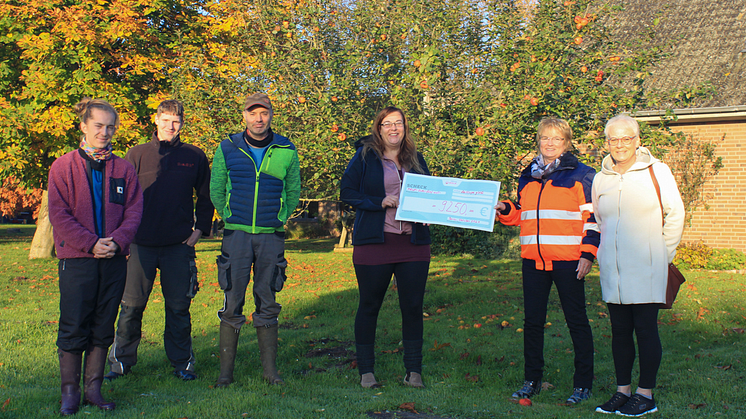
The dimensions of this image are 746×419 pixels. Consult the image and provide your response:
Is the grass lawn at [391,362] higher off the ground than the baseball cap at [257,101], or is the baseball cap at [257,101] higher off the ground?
the baseball cap at [257,101]

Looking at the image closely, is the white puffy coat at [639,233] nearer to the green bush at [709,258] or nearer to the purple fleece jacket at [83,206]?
the purple fleece jacket at [83,206]

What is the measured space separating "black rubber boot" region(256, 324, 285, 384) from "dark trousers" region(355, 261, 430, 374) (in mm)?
685

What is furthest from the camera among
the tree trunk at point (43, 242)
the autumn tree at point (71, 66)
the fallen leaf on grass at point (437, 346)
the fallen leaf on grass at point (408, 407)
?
the tree trunk at point (43, 242)

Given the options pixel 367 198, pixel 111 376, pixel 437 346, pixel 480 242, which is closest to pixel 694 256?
pixel 480 242

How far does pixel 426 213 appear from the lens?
4.32 m

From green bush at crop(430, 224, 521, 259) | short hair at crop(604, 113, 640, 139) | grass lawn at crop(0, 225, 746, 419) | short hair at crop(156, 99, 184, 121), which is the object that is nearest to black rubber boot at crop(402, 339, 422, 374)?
grass lawn at crop(0, 225, 746, 419)

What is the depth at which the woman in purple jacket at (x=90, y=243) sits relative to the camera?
3604mm

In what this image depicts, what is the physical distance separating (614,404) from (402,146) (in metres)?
2.47

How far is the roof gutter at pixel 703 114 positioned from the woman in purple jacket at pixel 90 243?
36.6 feet

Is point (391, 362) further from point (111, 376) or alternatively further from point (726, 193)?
point (726, 193)

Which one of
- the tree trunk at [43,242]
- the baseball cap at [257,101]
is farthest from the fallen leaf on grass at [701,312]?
the tree trunk at [43,242]

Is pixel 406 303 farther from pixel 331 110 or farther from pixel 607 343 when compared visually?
pixel 331 110

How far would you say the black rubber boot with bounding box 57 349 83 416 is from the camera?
362 cm

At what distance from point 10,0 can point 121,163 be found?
11215 mm
